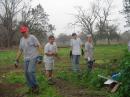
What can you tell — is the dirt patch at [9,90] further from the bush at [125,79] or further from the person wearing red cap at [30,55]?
the bush at [125,79]

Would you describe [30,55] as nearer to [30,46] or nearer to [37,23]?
[30,46]

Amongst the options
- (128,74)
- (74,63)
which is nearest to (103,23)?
(74,63)

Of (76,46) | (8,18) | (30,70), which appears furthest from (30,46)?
(8,18)

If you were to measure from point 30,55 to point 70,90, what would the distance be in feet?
5.57

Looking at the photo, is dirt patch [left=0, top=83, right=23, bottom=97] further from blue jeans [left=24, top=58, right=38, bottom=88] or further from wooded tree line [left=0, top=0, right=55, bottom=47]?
wooded tree line [left=0, top=0, right=55, bottom=47]

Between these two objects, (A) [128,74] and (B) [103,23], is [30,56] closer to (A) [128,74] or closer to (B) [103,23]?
(A) [128,74]

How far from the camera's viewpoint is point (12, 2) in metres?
82.0

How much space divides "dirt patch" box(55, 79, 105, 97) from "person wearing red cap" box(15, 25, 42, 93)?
0.89 metres

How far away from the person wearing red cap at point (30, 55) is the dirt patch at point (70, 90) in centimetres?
89

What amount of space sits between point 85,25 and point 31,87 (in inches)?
3341

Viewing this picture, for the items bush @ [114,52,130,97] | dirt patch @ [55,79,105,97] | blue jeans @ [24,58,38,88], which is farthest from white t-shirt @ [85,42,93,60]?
bush @ [114,52,130,97]

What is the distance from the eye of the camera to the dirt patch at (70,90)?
36.7 feet

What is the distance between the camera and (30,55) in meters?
12.0

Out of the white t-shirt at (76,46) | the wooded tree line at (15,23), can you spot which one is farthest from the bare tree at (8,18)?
the white t-shirt at (76,46)
